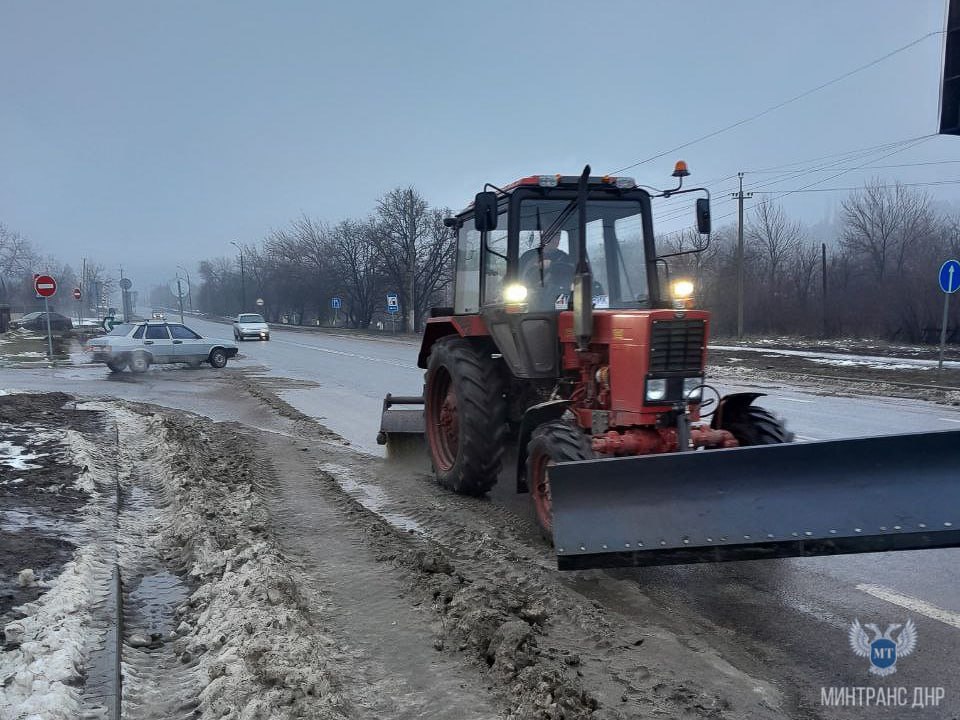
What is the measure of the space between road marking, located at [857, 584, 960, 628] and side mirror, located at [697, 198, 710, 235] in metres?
3.05

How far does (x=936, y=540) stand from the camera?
374cm

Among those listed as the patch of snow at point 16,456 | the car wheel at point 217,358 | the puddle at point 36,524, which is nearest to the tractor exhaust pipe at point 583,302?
the puddle at point 36,524

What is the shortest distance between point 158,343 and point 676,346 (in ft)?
65.2

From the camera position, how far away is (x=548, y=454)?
4.95 meters

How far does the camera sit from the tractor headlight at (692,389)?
17.3 ft

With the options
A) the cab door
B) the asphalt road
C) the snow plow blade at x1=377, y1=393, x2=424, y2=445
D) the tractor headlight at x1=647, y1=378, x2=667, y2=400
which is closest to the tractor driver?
the tractor headlight at x1=647, y1=378, x2=667, y2=400

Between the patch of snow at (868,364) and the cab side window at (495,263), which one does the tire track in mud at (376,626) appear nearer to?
the cab side window at (495,263)

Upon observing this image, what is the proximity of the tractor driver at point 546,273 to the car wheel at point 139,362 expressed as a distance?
18.1 m

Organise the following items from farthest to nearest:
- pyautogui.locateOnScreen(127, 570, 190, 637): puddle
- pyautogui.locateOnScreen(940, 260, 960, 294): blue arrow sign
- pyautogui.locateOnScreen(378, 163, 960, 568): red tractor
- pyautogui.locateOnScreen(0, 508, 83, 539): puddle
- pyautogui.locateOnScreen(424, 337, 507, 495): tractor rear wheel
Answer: pyautogui.locateOnScreen(940, 260, 960, 294): blue arrow sign
pyautogui.locateOnScreen(424, 337, 507, 495): tractor rear wheel
pyautogui.locateOnScreen(0, 508, 83, 539): puddle
pyautogui.locateOnScreen(127, 570, 190, 637): puddle
pyautogui.locateOnScreen(378, 163, 960, 568): red tractor

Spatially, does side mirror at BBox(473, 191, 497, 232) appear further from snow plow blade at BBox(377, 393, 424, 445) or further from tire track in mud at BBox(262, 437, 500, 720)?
snow plow blade at BBox(377, 393, 424, 445)

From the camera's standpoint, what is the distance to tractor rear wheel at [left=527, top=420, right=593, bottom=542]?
484 centimetres

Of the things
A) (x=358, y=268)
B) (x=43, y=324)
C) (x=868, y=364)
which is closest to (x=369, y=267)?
(x=358, y=268)

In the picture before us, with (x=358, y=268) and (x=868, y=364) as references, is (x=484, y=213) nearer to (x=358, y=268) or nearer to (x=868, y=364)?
(x=868, y=364)

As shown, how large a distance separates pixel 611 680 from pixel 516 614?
78cm
